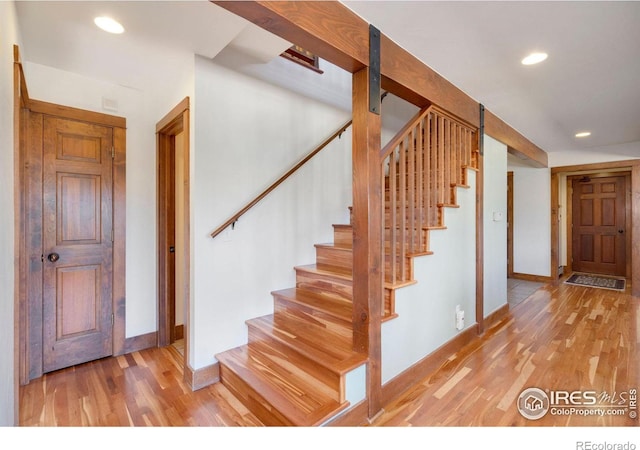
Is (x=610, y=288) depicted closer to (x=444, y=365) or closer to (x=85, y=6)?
(x=444, y=365)

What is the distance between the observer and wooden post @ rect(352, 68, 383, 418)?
1.71m

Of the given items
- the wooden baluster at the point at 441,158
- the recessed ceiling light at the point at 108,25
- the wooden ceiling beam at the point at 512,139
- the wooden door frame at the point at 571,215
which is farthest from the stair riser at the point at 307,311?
the wooden door frame at the point at 571,215

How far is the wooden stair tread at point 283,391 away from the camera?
1.56 metres

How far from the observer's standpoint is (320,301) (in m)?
2.33

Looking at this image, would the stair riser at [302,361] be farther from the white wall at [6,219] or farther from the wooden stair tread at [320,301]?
the white wall at [6,219]

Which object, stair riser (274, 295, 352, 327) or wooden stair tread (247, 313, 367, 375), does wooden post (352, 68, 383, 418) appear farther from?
stair riser (274, 295, 352, 327)

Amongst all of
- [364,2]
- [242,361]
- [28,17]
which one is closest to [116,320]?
[242,361]

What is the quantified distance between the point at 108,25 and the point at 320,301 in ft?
7.46

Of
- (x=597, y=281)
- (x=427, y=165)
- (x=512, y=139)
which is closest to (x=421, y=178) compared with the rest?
(x=427, y=165)

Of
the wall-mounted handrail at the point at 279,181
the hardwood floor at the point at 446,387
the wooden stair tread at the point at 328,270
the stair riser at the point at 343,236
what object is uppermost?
the wall-mounted handrail at the point at 279,181

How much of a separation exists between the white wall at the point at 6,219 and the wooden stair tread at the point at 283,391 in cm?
109

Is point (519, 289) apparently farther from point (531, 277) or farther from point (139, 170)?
point (139, 170)

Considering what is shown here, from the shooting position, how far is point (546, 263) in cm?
535

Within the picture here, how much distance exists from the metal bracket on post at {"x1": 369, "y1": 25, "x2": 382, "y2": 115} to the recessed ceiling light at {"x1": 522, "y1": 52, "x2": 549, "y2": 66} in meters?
1.21
